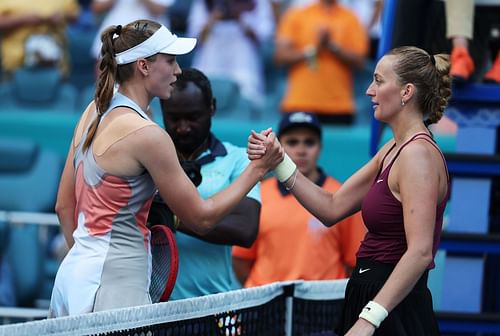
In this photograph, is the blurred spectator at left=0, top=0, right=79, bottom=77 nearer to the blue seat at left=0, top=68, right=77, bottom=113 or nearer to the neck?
the blue seat at left=0, top=68, right=77, bottom=113

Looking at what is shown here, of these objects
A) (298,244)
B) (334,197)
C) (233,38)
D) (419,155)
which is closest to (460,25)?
(298,244)

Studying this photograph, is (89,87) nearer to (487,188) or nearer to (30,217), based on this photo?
(30,217)

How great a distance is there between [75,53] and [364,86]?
9.20 feet

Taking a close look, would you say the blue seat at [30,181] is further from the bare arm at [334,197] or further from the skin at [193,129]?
the bare arm at [334,197]

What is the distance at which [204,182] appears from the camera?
471 cm

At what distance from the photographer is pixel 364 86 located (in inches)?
394

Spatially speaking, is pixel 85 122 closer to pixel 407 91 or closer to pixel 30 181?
pixel 407 91

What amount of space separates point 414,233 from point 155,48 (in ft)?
3.67

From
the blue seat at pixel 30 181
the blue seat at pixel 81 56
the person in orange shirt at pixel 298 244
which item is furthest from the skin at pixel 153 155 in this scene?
the blue seat at pixel 81 56

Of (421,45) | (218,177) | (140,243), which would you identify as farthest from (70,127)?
(140,243)

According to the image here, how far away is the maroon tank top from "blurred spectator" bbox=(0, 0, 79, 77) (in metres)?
6.61

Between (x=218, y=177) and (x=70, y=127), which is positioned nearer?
(x=218, y=177)

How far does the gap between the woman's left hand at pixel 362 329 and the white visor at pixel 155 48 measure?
44.8 inches

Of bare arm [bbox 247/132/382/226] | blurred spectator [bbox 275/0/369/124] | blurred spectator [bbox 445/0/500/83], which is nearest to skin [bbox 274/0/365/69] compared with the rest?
blurred spectator [bbox 275/0/369/124]
